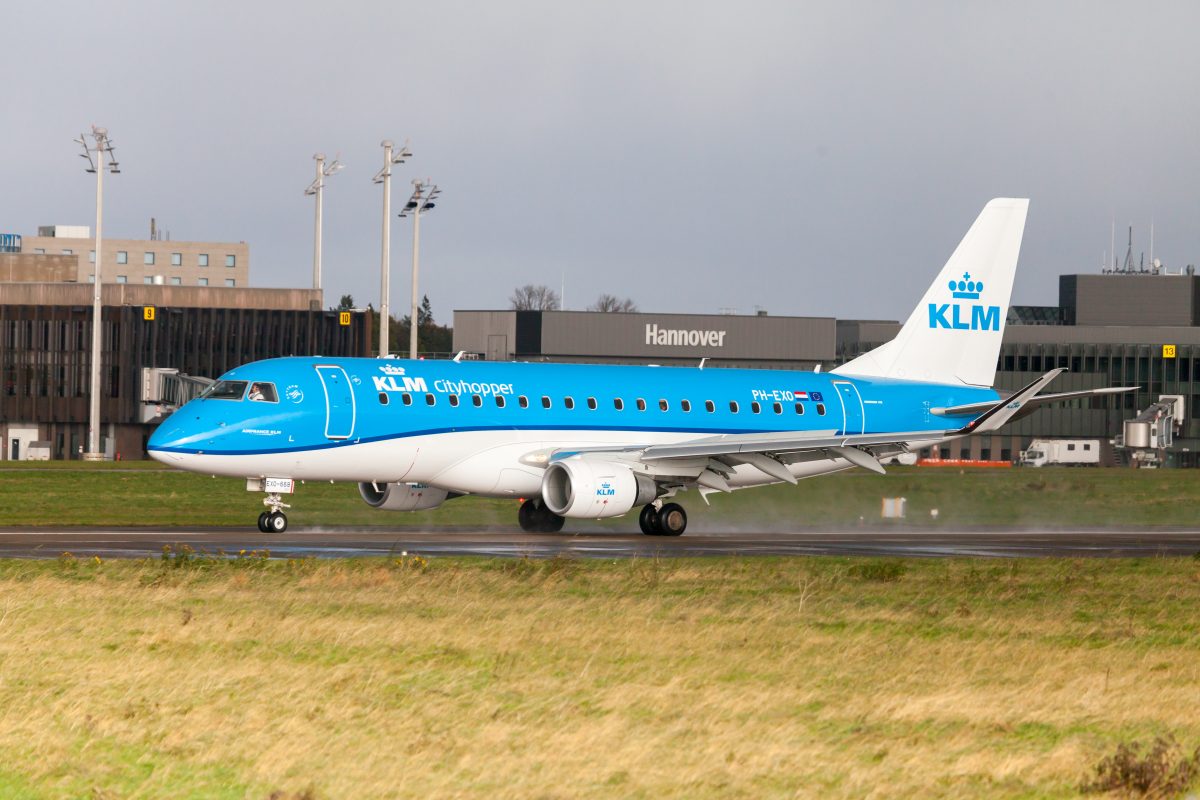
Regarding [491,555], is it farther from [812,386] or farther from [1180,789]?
[1180,789]

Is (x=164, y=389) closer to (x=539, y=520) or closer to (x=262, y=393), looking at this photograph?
(x=539, y=520)

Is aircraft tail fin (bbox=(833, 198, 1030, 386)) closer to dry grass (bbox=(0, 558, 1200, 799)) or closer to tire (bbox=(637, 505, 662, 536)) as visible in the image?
tire (bbox=(637, 505, 662, 536))

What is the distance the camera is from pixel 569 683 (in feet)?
52.5

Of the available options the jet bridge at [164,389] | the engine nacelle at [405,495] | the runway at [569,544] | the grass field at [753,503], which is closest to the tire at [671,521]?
the runway at [569,544]

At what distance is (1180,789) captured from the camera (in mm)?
11680

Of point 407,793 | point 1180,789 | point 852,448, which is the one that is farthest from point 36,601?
point 852,448

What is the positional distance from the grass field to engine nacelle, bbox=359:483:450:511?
1.78 metres

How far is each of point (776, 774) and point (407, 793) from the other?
8.91ft

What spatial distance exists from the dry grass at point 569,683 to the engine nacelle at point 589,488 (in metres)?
10.8

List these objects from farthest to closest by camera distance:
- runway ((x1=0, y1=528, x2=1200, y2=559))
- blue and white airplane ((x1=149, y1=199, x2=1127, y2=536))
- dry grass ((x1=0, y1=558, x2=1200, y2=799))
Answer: blue and white airplane ((x1=149, y1=199, x2=1127, y2=536)), runway ((x1=0, y1=528, x2=1200, y2=559)), dry grass ((x1=0, y1=558, x2=1200, y2=799))

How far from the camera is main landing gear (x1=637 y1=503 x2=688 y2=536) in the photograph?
39.4m

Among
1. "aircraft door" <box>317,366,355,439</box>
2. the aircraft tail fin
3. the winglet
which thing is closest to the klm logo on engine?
the aircraft tail fin

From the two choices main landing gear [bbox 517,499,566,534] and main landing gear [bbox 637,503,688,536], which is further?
main landing gear [bbox 517,499,566,534]

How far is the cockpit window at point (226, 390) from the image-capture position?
35812 mm
